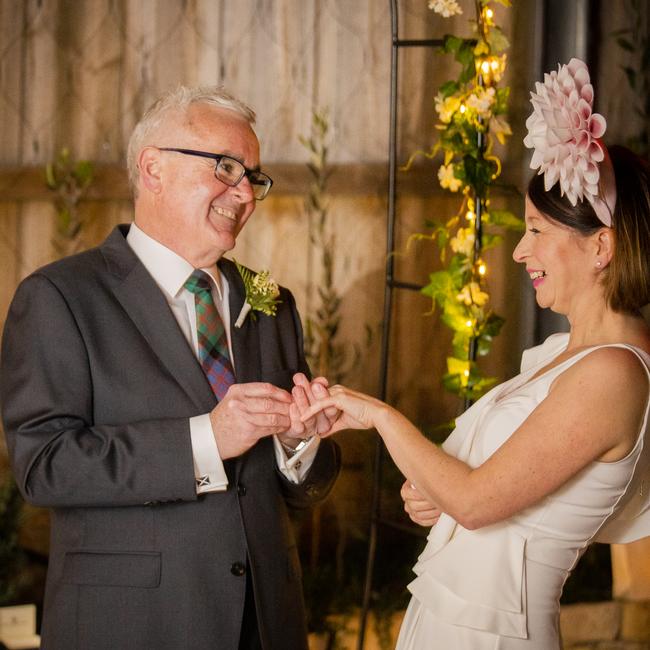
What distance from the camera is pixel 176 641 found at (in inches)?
83.8

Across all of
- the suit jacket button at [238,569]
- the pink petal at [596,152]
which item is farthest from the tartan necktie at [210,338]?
the pink petal at [596,152]

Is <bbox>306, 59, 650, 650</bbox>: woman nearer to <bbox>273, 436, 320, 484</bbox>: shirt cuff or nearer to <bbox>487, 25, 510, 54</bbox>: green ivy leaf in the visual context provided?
<bbox>273, 436, 320, 484</bbox>: shirt cuff

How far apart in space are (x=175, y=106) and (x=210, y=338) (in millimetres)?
536

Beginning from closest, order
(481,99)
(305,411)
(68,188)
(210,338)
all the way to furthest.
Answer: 1. (305,411)
2. (210,338)
3. (481,99)
4. (68,188)

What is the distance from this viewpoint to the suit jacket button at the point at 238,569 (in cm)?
218

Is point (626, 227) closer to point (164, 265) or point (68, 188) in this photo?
point (164, 265)

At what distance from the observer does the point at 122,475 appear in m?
2.05

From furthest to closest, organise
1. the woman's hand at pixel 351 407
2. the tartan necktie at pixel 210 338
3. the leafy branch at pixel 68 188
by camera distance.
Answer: the leafy branch at pixel 68 188 → the tartan necktie at pixel 210 338 → the woman's hand at pixel 351 407

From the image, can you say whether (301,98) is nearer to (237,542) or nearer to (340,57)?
(340,57)

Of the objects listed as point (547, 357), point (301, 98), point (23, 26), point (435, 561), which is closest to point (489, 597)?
point (435, 561)

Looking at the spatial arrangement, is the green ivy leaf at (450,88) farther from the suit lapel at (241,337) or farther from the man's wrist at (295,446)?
the man's wrist at (295,446)

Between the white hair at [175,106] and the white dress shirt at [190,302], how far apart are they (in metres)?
0.19

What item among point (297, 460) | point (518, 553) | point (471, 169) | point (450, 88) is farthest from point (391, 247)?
A: point (518, 553)

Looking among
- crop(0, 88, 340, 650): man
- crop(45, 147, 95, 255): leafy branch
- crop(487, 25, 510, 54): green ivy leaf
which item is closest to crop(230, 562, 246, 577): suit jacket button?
crop(0, 88, 340, 650): man
